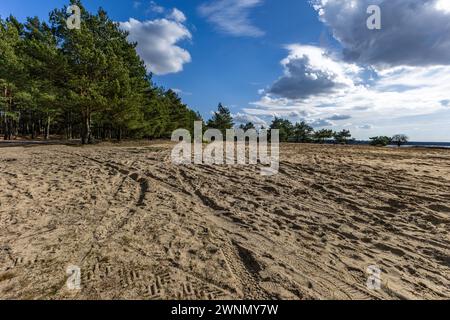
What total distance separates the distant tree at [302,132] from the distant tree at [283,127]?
1478mm

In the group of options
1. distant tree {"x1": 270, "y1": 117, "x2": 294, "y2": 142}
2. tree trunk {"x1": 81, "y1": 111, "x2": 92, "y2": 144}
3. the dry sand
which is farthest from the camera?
distant tree {"x1": 270, "y1": 117, "x2": 294, "y2": 142}

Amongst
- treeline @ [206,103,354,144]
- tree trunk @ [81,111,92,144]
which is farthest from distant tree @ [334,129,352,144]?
tree trunk @ [81,111,92,144]

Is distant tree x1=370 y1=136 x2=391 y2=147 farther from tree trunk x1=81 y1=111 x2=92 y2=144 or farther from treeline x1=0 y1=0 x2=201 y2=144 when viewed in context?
tree trunk x1=81 y1=111 x2=92 y2=144

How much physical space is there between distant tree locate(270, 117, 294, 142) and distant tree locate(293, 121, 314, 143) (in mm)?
1478

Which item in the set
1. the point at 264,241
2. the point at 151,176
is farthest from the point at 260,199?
the point at 151,176

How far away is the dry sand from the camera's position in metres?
3.20

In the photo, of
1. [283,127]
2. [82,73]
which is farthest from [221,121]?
[82,73]

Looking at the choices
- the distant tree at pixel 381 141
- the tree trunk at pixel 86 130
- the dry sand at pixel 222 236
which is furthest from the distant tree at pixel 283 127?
the dry sand at pixel 222 236

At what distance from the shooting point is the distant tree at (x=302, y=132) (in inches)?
1988

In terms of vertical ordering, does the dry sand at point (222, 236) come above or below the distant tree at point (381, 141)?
below

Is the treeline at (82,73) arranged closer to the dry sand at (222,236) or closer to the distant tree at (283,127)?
the dry sand at (222,236)

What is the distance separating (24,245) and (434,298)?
569 centimetres

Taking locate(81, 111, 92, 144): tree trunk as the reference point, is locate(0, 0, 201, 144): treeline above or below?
above

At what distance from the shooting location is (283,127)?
57906mm
